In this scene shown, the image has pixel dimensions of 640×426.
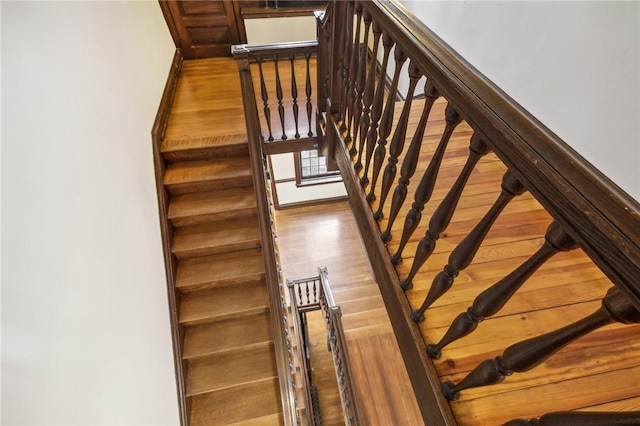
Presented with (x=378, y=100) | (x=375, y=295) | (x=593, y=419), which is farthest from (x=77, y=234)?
(x=375, y=295)

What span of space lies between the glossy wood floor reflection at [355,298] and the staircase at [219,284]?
3.49 feet

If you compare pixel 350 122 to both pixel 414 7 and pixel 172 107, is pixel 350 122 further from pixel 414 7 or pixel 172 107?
pixel 172 107

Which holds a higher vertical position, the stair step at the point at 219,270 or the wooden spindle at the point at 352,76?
the wooden spindle at the point at 352,76

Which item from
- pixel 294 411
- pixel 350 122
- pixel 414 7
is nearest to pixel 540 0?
pixel 350 122

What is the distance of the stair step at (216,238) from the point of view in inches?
104

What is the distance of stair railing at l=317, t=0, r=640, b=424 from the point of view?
0.44 metres

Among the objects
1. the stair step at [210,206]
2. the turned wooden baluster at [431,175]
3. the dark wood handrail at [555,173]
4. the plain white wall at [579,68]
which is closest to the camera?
the dark wood handrail at [555,173]

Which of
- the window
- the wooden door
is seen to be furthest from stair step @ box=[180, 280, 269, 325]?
the window

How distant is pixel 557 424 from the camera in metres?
0.53

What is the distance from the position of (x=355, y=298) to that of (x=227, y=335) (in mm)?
2508

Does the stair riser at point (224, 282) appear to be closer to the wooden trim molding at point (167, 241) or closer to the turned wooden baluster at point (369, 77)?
the wooden trim molding at point (167, 241)

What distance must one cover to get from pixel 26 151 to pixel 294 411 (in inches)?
78.3

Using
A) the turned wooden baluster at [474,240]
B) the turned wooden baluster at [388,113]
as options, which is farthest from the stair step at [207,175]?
the turned wooden baluster at [474,240]

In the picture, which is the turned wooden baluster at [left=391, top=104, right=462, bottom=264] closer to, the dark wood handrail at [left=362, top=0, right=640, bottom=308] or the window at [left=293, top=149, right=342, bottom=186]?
the dark wood handrail at [left=362, top=0, right=640, bottom=308]
